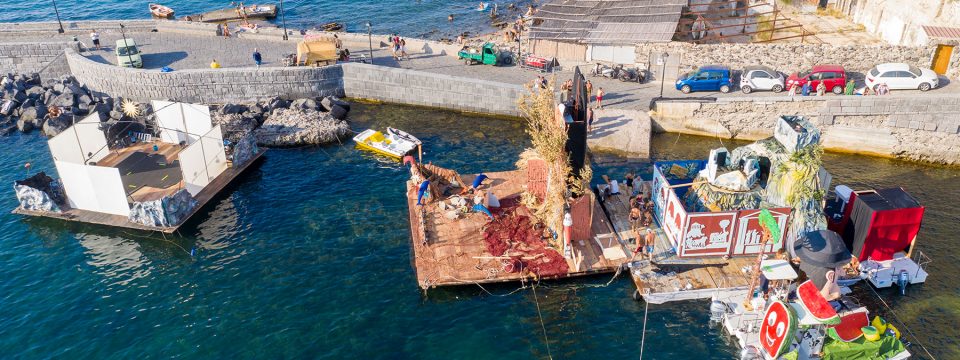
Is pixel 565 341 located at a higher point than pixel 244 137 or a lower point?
lower

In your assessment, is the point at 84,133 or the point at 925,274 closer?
the point at 925,274

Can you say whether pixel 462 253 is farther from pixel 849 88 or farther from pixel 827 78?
pixel 849 88

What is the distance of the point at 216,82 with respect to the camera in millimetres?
50219

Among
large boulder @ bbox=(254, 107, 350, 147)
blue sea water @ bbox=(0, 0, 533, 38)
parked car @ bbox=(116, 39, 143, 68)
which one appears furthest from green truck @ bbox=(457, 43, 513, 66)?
parked car @ bbox=(116, 39, 143, 68)

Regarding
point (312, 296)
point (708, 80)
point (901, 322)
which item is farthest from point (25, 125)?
point (901, 322)

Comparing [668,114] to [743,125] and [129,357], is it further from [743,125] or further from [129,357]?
[129,357]

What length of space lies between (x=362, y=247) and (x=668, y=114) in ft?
75.6

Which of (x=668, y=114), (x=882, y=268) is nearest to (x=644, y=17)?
(x=668, y=114)

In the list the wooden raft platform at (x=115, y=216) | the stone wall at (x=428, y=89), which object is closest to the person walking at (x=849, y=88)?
the stone wall at (x=428, y=89)

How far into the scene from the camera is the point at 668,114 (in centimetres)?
4416

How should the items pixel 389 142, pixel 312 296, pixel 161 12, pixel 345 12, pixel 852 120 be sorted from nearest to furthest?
pixel 312 296 → pixel 852 120 → pixel 389 142 → pixel 161 12 → pixel 345 12

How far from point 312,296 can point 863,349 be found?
75.5 feet

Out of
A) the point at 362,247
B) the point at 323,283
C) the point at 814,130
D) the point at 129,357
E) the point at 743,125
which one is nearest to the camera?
the point at 129,357

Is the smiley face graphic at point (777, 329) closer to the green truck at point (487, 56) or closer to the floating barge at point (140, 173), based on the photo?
the floating barge at point (140, 173)
